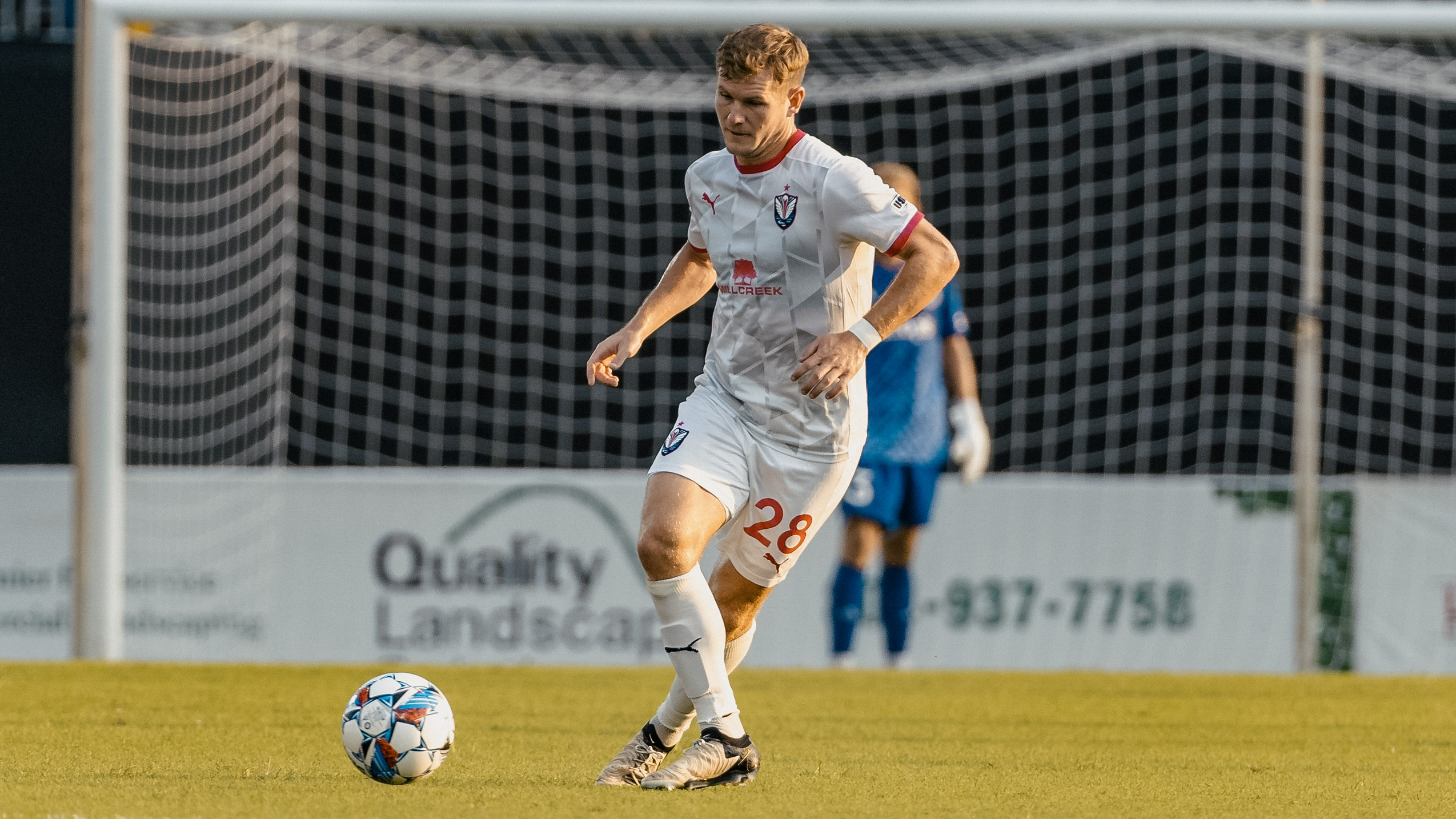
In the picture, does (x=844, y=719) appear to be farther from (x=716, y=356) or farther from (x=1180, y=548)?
(x=1180, y=548)

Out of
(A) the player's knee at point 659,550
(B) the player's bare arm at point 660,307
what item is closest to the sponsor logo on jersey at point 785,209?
(B) the player's bare arm at point 660,307

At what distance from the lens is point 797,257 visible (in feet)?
12.6

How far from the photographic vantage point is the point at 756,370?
3.91m

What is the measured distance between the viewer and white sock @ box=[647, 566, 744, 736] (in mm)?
3717

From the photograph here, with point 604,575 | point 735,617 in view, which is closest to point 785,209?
point 735,617

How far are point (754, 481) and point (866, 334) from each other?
446 mm

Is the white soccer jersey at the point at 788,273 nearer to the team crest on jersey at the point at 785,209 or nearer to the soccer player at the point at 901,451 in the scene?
the team crest on jersey at the point at 785,209

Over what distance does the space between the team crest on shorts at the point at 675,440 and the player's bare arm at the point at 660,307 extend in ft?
0.74

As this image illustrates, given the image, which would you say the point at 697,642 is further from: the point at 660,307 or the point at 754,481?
the point at 660,307

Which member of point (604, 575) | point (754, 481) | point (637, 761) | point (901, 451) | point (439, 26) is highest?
point (439, 26)

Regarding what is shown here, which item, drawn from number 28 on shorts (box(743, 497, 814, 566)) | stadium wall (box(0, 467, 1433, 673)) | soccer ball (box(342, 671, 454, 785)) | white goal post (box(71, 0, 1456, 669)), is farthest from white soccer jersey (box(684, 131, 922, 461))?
stadium wall (box(0, 467, 1433, 673))

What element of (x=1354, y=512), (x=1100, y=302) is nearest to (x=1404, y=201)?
Answer: (x=1100, y=302)

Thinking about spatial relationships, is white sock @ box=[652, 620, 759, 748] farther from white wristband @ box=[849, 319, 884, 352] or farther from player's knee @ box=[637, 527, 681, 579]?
white wristband @ box=[849, 319, 884, 352]

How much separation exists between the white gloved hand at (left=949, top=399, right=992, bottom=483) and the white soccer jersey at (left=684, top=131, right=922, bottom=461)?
3.24 m
